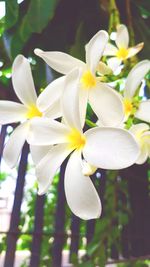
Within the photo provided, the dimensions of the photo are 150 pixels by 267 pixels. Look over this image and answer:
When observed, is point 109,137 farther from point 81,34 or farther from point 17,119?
point 81,34

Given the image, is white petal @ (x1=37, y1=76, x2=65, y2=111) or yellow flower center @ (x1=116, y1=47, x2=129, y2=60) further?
yellow flower center @ (x1=116, y1=47, x2=129, y2=60)

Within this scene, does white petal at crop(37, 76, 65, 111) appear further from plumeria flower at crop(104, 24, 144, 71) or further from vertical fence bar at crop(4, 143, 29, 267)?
vertical fence bar at crop(4, 143, 29, 267)

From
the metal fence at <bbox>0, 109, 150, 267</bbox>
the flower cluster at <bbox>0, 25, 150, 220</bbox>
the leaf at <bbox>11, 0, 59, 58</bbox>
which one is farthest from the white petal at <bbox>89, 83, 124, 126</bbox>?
the metal fence at <bbox>0, 109, 150, 267</bbox>

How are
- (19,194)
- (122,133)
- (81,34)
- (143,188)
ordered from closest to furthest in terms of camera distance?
(122,133), (81,34), (19,194), (143,188)

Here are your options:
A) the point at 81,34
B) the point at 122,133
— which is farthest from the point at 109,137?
the point at 81,34

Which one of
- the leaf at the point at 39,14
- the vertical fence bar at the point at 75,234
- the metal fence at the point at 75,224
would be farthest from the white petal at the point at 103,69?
the vertical fence bar at the point at 75,234

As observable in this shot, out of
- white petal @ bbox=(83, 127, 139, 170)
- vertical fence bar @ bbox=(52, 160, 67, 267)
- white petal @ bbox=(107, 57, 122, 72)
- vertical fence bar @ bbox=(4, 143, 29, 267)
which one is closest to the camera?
white petal @ bbox=(83, 127, 139, 170)

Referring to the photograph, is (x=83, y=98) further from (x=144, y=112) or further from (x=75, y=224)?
(x=75, y=224)
